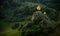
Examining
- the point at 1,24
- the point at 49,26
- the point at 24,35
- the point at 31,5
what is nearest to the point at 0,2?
the point at 1,24

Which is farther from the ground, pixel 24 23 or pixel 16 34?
pixel 24 23

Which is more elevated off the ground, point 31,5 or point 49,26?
point 31,5

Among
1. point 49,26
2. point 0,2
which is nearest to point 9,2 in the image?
point 0,2

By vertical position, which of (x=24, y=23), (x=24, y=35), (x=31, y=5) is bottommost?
(x=24, y=35)

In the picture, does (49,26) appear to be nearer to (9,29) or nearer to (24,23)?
(24,23)

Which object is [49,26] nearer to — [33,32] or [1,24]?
[33,32]
